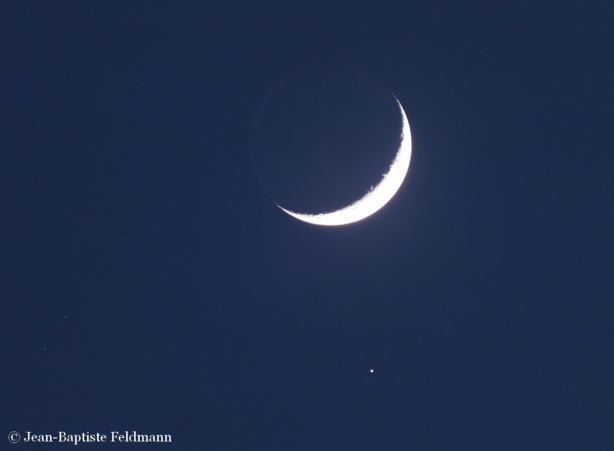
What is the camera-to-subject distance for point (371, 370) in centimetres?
1082

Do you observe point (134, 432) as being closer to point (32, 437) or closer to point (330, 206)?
point (32, 437)

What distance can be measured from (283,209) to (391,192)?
1305mm

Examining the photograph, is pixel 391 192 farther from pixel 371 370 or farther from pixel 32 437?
pixel 32 437

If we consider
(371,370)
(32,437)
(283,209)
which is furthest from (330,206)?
(32,437)

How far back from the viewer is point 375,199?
10492 millimetres

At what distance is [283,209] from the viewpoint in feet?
34.7

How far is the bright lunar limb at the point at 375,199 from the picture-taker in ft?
34.2

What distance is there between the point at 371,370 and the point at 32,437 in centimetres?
408

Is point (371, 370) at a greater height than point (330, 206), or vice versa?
point (330, 206)

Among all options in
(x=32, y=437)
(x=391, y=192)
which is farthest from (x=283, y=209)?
(x=32, y=437)

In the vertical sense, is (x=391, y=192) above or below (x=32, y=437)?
→ above

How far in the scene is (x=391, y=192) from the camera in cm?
1066

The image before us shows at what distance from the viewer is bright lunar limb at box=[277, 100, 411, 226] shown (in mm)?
10430

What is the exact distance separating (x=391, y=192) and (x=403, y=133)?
2.37ft
